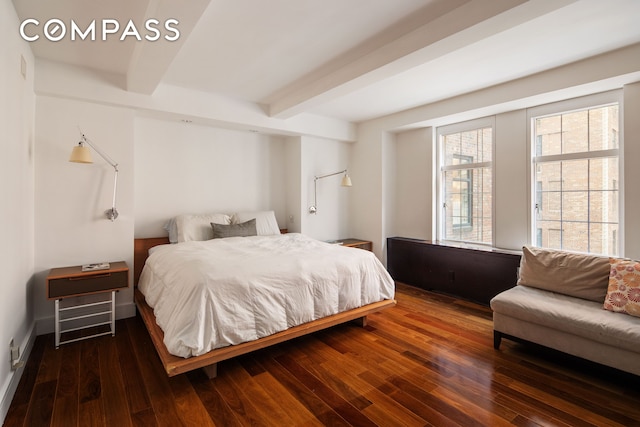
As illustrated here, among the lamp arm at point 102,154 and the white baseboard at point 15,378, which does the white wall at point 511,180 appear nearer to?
the lamp arm at point 102,154

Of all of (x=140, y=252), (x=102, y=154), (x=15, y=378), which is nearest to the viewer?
(x=15, y=378)

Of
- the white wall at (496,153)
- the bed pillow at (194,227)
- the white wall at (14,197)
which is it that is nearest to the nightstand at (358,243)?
the white wall at (496,153)

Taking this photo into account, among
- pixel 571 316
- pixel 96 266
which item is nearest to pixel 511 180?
pixel 571 316

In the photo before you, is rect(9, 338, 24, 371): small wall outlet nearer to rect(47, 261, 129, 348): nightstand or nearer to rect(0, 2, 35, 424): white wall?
rect(0, 2, 35, 424): white wall

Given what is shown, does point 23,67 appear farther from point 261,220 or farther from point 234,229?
point 261,220

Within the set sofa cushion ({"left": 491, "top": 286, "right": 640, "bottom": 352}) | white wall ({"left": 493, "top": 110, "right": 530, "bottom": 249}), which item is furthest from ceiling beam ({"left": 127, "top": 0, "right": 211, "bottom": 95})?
white wall ({"left": 493, "top": 110, "right": 530, "bottom": 249})

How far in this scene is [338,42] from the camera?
2617mm

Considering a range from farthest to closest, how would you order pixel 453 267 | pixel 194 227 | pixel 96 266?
pixel 453 267, pixel 194 227, pixel 96 266

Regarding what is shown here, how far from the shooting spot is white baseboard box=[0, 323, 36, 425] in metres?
1.80

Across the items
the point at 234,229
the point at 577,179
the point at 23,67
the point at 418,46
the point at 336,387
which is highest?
the point at 418,46

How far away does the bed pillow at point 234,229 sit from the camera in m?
3.79

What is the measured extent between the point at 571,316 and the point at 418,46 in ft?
7.48

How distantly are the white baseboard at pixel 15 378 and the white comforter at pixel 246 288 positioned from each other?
86 centimetres

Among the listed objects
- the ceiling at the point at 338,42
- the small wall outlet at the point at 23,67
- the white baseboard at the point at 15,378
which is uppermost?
the ceiling at the point at 338,42
